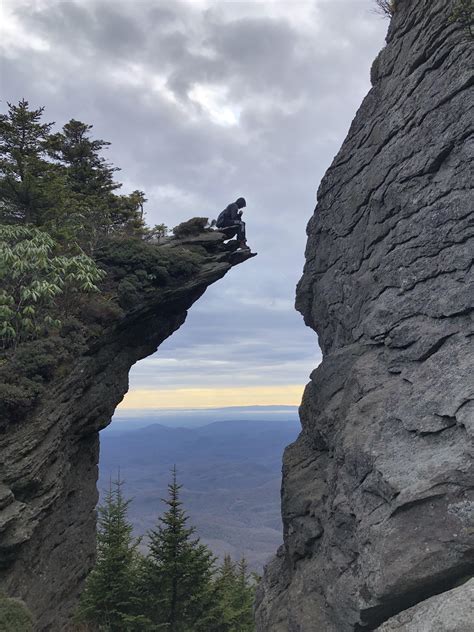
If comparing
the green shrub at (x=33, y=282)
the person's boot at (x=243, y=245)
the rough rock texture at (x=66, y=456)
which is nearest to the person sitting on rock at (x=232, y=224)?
the person's boot at (x=243, y=245)

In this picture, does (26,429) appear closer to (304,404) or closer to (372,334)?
(304,404)

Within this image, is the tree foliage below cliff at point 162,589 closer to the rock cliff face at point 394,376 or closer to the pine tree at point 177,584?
the pine tree at point 177,584

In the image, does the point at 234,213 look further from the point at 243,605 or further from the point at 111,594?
the point at 243,605

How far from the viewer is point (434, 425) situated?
10.0 metres

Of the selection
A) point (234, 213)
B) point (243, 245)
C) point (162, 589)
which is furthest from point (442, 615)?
point (234, 213)

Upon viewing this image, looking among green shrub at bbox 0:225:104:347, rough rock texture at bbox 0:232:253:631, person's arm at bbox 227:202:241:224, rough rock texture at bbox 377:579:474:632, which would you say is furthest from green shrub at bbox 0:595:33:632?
person's arm at bbox 227:202:241:224

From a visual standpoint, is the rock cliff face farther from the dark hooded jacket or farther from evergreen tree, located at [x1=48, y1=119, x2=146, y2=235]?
evergreen tree, located at [x1=48, y1=119, x2=146, y2=235]

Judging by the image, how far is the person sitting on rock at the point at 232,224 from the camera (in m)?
29.1

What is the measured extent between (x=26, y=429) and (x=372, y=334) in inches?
535

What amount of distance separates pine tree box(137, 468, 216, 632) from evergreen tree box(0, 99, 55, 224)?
766 inches

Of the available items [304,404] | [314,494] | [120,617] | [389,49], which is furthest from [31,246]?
[120,617]

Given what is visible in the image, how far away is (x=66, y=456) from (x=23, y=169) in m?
16.5

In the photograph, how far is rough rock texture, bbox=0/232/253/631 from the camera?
1527 cm

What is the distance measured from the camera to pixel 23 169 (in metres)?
24.2
